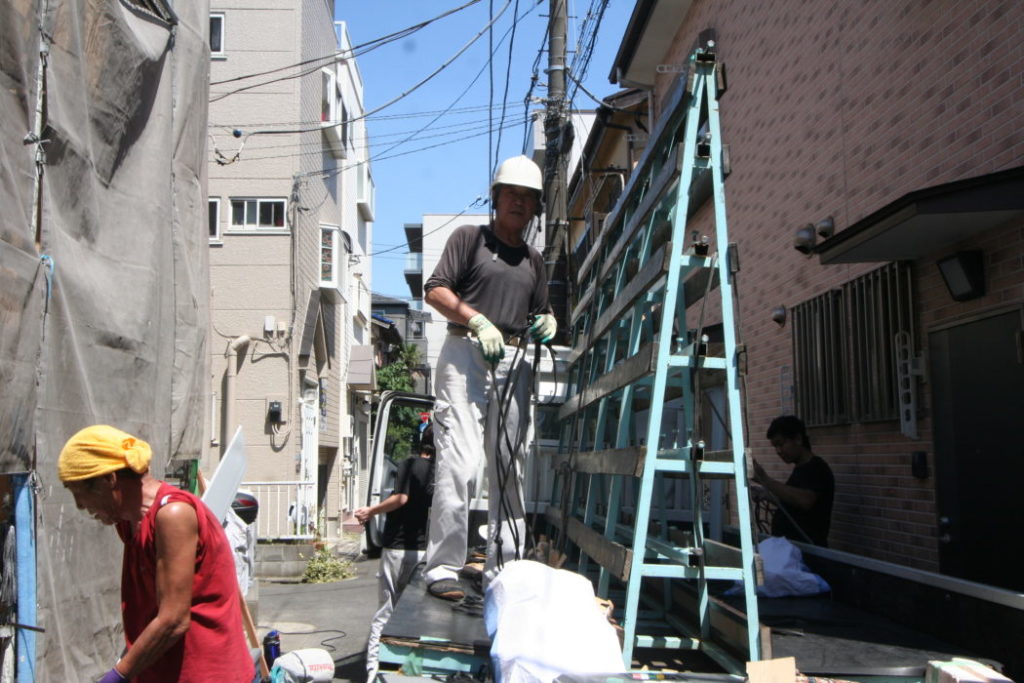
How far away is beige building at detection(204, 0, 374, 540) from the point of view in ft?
57.8

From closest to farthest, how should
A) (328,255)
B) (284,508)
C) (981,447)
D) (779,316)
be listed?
1. (981,447)
2. (779,316)
3. (284,508)
4. (328,255)

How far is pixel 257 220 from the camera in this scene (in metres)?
18.7

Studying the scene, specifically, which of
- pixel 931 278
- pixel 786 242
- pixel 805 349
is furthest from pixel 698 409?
pixel 786 242

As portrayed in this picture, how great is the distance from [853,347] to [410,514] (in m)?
3.59

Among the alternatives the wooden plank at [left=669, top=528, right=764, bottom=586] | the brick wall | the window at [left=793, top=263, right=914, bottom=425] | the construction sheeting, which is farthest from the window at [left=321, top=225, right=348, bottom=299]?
the wooden plank at [left=669, top=528, right=764, bottom=586]

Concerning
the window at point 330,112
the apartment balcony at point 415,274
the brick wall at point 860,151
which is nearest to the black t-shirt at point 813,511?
the brick wall at point 860,151

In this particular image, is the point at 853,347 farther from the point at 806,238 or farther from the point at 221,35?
the point at 221,35

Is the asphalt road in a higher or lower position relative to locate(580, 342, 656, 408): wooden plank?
lower

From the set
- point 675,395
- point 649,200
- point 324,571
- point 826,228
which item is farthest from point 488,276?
point 324,571

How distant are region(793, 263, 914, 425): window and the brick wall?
12cm

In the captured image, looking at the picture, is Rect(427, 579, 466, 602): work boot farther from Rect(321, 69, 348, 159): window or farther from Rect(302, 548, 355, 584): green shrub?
Rect(321, 69, 348, 159): window

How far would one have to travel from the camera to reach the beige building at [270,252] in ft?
57.8

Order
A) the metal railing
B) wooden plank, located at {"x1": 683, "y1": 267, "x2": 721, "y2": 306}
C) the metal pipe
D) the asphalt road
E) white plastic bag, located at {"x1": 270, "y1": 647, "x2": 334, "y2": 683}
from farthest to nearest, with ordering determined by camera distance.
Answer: the metal railing < the asphalt road < the metal pipe < white plastic bag, located at {"x1": 270, "y1": 647, "x2": 334, "y2": 683} < wooden plank, located at {"x1": 683, "y1": 267, "x2": 721, "y2": 306}

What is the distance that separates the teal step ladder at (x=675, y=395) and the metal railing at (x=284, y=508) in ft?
40.2
